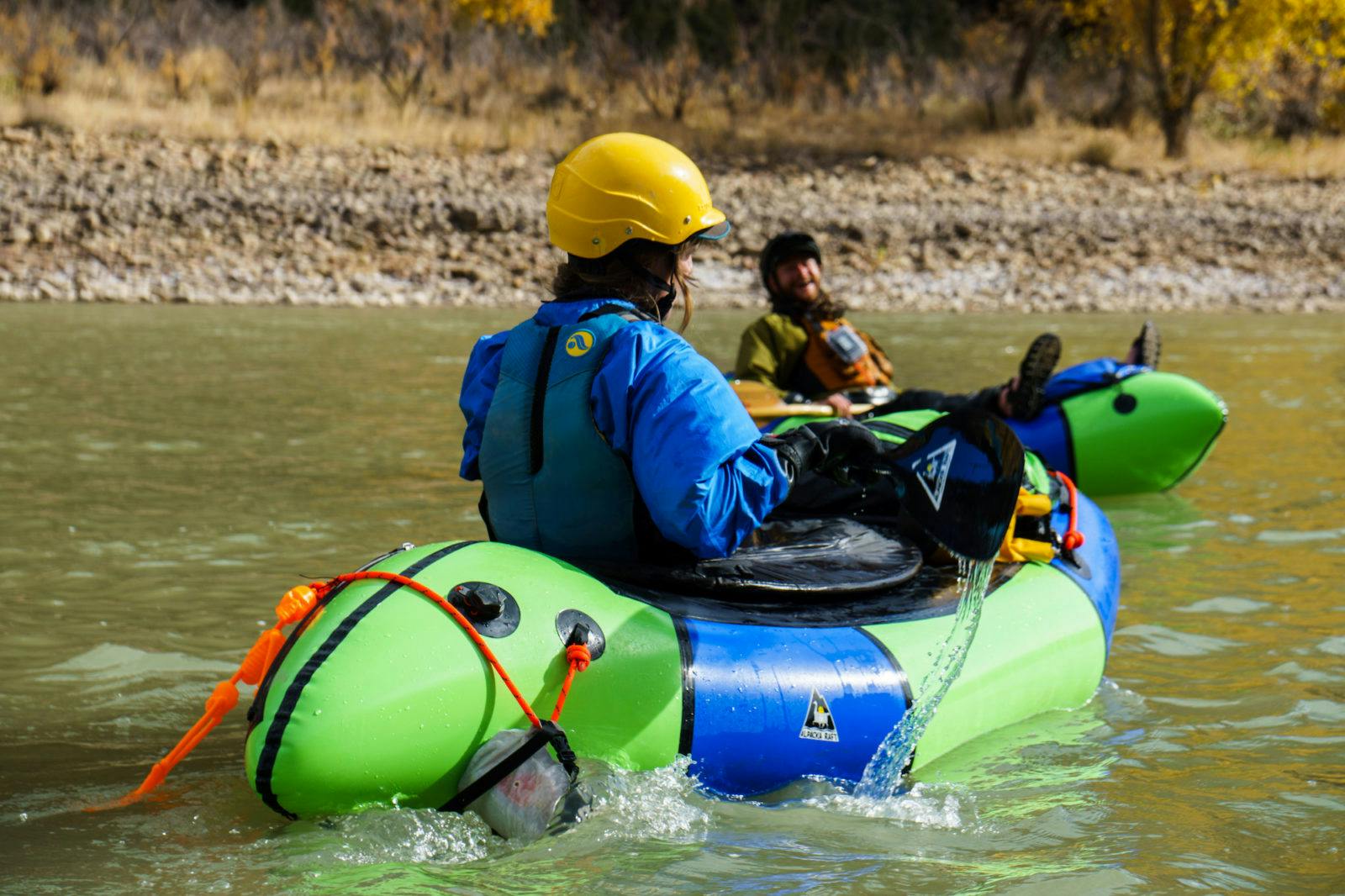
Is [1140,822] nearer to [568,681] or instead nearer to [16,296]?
[568,681]

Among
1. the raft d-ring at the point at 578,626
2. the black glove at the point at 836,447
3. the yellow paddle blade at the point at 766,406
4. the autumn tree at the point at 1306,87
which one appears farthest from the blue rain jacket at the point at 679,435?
the autumn tree at the point at 1306,87

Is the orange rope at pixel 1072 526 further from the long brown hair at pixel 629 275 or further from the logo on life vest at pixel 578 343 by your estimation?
the logo on life vest at pixel 578 343

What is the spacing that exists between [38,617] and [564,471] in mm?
2252

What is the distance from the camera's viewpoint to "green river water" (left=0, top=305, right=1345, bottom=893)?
2.89m

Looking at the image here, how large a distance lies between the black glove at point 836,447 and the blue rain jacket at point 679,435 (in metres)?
0.12

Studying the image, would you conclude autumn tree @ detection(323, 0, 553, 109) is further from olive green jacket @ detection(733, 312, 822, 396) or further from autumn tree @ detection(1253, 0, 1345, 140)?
olive green jacket @ detection(733, 312, 822, 396)

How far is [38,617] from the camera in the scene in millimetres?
4660

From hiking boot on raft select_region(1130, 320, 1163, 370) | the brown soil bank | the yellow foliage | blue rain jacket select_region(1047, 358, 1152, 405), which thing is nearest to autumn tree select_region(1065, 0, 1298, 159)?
the brown soil bank

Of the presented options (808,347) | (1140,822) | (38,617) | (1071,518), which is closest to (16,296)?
(808,347)

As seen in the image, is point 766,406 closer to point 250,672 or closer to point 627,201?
point 627,201

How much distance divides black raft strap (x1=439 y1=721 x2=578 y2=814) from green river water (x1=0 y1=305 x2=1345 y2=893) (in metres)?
0.04

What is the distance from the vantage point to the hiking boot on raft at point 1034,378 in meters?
6.81

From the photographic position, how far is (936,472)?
334 cm

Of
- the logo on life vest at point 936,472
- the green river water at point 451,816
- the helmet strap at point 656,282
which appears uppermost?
the helmet strap at point 656,282
